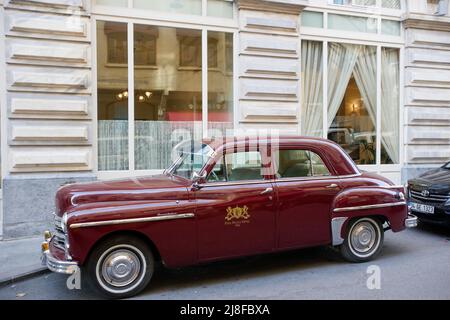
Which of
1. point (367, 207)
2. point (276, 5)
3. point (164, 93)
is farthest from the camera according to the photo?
point (276, 5)

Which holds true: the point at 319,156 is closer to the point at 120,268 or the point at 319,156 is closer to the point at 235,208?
the point at 235,208

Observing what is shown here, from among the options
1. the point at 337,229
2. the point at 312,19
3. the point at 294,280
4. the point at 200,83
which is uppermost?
the point at 312,19

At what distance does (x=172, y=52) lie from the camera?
28.9 feet

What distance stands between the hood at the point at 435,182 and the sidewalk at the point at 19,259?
615cm

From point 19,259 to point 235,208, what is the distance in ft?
10.8

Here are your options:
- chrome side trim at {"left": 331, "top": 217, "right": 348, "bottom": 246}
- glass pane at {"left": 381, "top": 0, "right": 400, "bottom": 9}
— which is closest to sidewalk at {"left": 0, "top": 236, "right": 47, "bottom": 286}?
chrome side trim at {"left": 331, "top": 217, "right": 348, "bottom": 246}

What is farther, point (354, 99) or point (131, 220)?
point (354, 99)

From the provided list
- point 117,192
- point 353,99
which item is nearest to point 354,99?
point 353,99

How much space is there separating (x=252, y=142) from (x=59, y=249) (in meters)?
2.56

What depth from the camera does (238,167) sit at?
17.6ft

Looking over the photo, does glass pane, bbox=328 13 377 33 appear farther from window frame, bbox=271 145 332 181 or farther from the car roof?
window frame, bbox=271 145 332 181

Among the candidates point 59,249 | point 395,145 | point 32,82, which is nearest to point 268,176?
point 59,249

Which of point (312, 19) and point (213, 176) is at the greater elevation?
point (312, 19)
